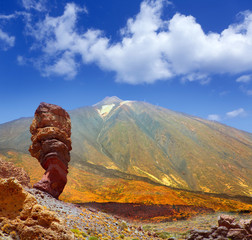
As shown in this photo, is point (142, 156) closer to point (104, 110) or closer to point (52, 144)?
point (52, 144)

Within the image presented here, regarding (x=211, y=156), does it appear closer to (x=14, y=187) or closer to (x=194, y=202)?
(x=194, y=202)

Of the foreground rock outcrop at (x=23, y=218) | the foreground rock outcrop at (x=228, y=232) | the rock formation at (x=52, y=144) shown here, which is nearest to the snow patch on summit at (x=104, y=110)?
the rock formation at (x=52, y=144)

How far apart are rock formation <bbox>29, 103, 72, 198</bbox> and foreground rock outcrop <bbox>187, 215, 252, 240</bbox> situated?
418 inches

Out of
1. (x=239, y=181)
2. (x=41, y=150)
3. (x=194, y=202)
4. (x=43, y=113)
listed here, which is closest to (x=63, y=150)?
(x=41, y=150)

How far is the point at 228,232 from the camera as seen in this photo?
1107 cm

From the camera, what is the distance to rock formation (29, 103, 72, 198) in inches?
620

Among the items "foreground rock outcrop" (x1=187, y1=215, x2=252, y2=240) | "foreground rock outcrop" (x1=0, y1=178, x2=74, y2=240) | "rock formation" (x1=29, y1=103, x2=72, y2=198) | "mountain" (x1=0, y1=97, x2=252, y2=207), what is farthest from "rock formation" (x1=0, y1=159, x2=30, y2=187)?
"mountain" (x1=0, y1=97, x2=252, y2=207)

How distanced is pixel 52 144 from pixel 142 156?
61527mm

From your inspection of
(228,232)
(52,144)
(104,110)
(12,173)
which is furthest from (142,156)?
(104,110)

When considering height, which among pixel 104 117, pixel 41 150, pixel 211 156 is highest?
pixel 104 117

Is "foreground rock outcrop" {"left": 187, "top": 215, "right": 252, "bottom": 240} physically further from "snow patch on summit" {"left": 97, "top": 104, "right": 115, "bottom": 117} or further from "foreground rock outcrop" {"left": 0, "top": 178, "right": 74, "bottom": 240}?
"snow patch on summit" {"left": 97, "top": 104, "right": 115, "bottom": 117}

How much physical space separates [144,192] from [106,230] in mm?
27299

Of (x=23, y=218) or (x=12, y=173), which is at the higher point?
(x=23, y=218)

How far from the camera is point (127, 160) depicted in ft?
238
